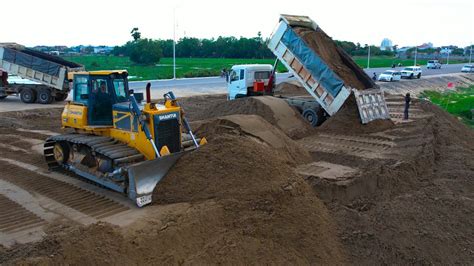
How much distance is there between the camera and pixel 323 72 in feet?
52.4

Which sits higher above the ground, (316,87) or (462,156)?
(316,87)

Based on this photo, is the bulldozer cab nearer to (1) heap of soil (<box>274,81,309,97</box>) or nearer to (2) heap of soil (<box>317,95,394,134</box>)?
(2) heap of soil (<box>317,95,394,134</box>)

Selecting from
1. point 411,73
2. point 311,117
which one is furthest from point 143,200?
point 411,73

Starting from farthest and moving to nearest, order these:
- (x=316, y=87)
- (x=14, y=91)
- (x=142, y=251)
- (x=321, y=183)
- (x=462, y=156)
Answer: (x=14, y=91)
(x=316, y=87)
(x=462, y=156)
(x=321, y=183)
(x=142, y=251)

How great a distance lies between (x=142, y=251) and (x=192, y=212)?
1.39 metres

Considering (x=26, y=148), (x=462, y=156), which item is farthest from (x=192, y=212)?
(x=462, y=156)

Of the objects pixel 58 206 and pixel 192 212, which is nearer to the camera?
pixel 192 212

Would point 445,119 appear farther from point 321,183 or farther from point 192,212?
point 192,212

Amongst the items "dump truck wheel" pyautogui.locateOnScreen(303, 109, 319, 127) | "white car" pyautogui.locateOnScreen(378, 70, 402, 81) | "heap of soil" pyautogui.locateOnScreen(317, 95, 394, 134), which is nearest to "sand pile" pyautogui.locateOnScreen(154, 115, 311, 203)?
"heap of soil" pyautogui.locateOnScreen(317, 95, 394, 134)

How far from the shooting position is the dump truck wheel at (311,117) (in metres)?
17.1

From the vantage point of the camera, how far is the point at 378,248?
302 inches

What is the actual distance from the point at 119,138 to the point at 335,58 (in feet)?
33.8

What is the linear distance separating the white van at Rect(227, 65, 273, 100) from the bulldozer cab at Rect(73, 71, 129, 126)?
1025 centimetres

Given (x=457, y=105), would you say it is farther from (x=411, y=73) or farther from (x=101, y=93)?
(x=101, y=93)
